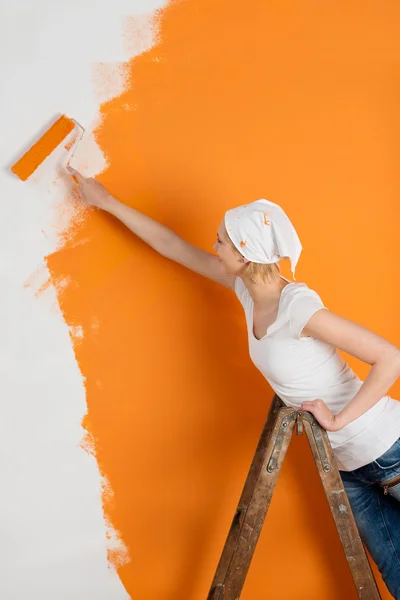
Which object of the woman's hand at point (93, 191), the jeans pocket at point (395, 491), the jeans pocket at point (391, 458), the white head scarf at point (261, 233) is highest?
the white head scarf at point (261, 233)

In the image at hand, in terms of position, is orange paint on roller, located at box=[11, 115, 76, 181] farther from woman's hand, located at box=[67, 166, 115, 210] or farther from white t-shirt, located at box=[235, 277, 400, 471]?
white t-shirt, located at box=[235, 277, 400, 471]

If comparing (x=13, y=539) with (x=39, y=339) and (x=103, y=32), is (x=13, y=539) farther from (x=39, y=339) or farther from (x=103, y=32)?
(x=103, y=32)

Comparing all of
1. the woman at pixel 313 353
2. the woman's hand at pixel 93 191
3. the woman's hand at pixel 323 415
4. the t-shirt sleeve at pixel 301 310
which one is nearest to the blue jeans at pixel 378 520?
the woman at pixel 313 353

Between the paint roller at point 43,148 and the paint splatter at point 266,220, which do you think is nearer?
the paint splatter at point 266,220

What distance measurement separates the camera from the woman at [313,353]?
5.38ft

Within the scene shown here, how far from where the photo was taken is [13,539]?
6.53 ft

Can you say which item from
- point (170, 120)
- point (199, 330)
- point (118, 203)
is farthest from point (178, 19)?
point (199, 330)

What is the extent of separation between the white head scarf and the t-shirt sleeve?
0.26ft

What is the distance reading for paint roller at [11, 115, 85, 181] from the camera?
182 cm

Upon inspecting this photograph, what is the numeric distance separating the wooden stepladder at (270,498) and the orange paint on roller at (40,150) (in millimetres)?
Answer: 936

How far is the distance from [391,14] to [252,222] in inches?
39.9

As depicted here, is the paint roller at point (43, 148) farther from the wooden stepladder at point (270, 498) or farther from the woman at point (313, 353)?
the wooden stepladder at point (270, 498)

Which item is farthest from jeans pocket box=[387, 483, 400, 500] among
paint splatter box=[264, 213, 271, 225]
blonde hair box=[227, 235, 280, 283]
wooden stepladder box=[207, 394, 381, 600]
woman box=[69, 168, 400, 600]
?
paint splatter box=[264, 213, 271, 225]

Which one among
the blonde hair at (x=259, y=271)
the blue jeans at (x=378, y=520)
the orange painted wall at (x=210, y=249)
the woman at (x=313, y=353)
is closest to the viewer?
the woman at (x=313, y=353)
